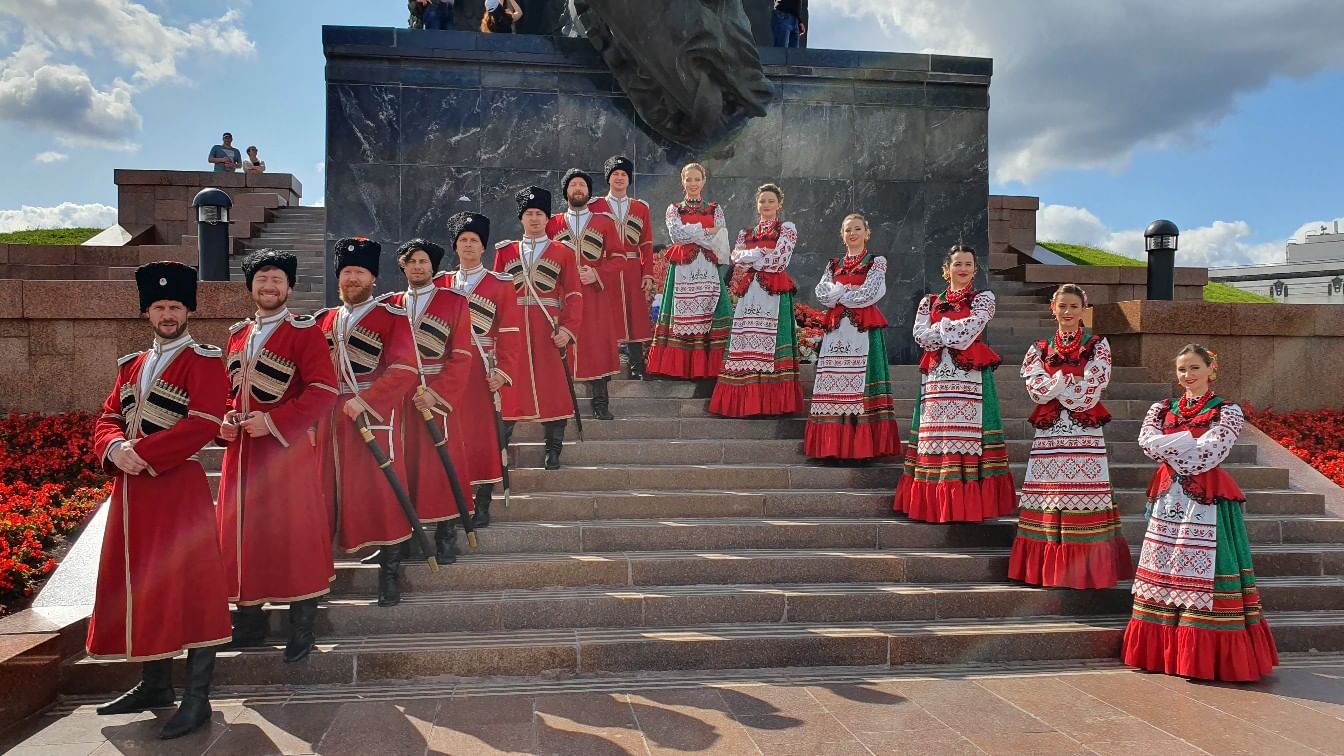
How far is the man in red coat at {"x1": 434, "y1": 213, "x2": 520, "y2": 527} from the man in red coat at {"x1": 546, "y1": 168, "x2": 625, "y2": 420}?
1.01 metres

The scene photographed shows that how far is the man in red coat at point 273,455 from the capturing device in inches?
179

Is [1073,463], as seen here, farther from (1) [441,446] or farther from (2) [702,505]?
(1) [441,446]

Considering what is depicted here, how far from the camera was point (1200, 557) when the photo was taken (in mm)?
4922

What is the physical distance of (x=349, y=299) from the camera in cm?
511

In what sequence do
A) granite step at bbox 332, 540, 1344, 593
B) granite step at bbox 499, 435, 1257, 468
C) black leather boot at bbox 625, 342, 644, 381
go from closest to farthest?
granite step at bbox 332, 540, 1344, 593
granite step at bbox 499, 435, 1257, 468
black leather boot at bbox 625, 342, 644, 381

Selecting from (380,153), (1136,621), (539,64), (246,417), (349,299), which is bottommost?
(1136,621)

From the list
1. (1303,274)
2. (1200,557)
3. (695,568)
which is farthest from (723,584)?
(1303,274)

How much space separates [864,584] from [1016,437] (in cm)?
264

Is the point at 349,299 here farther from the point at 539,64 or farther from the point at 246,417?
the point at 539,64

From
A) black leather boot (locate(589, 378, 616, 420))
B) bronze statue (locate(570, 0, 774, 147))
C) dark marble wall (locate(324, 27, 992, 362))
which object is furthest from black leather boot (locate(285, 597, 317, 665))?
bronze statue (locate(570, 0, 774, 147))

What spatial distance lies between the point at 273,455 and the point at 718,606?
2.57m

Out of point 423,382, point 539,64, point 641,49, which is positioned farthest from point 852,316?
point 539,64

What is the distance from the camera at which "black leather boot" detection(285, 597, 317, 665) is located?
15.6ft

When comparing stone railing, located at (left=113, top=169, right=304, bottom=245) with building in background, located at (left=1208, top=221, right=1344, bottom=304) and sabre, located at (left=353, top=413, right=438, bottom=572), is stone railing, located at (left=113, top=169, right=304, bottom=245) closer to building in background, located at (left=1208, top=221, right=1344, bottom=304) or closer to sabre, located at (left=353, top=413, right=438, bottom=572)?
sabre, located at (left=353, top=413, right=438, bottom=572)
